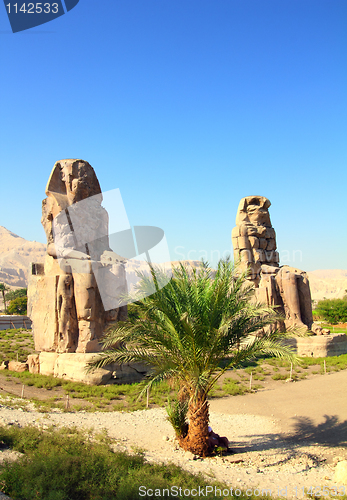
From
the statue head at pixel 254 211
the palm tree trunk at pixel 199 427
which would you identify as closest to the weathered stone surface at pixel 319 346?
the statue head at pixel 254 211

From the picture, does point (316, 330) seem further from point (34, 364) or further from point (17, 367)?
point (17, 367)

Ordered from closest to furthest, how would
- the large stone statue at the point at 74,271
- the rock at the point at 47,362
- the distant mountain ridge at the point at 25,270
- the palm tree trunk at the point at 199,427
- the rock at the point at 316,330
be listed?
the palm tree trunk at the point at 199,427 → the large stone statue at the point at 74,271 → the rock at the point at 47,362 → the rock at the point at 316,330 → the distant mountain ridge at the point at 25,270

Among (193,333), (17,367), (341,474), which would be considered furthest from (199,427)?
(17,367)

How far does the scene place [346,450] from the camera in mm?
6602

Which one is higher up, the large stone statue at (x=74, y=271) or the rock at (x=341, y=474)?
the large stone statue at (x=74, y=271)

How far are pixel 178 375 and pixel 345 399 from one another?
5.50 m

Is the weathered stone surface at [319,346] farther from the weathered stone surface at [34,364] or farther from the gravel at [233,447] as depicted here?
the weathered stone surface at [34,364]

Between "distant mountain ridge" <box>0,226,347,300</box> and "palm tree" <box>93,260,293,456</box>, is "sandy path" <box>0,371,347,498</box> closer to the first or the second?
"palm tree" <box>93,260,293,456</box>

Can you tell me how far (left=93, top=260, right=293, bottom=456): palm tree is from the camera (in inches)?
224

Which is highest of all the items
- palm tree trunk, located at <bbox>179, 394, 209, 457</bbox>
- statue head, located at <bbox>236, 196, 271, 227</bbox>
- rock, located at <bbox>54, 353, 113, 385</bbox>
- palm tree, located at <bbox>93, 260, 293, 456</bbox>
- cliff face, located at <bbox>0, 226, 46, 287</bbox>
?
cliff face, located at <bbox>0, 226, 46, 287</bbox>

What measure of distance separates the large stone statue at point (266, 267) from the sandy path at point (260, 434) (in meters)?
5.98

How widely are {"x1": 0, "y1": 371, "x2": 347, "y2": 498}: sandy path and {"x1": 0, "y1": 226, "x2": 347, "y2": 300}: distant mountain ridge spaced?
67.5 m

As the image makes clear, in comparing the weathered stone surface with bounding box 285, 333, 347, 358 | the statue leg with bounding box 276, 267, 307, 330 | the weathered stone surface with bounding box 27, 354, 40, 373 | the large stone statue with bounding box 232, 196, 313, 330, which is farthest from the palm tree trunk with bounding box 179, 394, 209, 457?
the statue leg with bounding box 276, 267, 307, 330

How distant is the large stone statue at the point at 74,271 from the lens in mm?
10273
